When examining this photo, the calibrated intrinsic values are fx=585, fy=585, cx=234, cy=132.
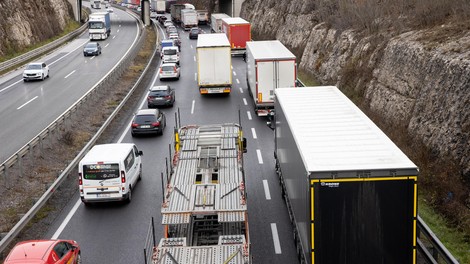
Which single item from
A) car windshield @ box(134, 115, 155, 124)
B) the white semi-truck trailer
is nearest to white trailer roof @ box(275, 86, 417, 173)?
car windshield @ box(134, 115, 155, 124)

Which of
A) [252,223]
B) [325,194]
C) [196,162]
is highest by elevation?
[325,194]

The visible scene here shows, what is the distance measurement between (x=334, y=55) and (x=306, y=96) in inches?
856

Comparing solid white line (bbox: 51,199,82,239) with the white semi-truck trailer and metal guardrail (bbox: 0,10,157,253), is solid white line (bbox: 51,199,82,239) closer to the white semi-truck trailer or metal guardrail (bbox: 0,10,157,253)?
metal guardrail (bbox: 0,10,157,253)

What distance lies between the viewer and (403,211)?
1130cm

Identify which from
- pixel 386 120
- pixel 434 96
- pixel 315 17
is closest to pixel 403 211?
pixel 434 96

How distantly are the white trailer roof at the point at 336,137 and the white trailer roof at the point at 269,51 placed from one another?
1265 centimetres

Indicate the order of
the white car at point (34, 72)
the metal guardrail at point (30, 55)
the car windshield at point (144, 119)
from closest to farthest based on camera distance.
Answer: the car windshield at point (144, 119)
the white car at point (34, 72)
the metal guardrail at point (30, 55)

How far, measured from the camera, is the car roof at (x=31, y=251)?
1297 cm

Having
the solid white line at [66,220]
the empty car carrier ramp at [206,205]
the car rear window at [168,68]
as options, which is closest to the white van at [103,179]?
the solid white line at [66,220]

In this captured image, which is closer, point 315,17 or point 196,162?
point 196,162

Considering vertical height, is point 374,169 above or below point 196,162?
above

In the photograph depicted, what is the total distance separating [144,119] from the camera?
97.4 ft

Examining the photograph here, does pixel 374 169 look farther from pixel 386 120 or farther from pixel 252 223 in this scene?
pixel 386 120

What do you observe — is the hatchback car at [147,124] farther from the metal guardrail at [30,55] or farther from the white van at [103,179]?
the metal guardrail at [30,55]
